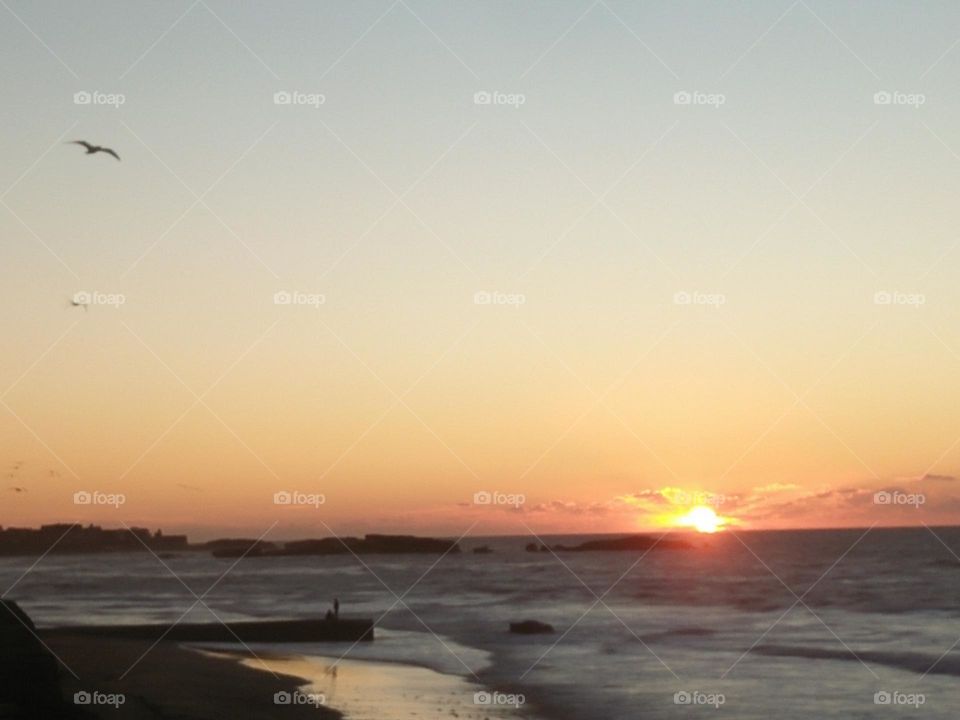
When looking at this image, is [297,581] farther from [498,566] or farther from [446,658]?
[446,658]

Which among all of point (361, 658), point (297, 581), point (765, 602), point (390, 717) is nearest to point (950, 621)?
point (765, 602)

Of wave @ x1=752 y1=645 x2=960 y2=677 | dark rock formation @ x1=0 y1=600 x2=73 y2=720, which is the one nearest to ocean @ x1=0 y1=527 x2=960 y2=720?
wave @ x1=752 y1=645 x2=960 y2=677

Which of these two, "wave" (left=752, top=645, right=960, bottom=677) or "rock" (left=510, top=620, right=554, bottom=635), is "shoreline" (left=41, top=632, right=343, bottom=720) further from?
"wave" (left=752, top=645, right=960, bottom=677)

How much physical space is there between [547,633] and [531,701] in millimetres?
20187

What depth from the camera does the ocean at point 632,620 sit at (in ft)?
102

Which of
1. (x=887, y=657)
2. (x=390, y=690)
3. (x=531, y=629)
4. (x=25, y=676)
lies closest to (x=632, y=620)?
(x=531, y=629)

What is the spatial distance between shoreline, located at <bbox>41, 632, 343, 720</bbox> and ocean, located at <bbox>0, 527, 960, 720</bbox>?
103 inches

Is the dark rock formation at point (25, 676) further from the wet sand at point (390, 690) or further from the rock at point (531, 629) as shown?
the rock at point (531, 629)

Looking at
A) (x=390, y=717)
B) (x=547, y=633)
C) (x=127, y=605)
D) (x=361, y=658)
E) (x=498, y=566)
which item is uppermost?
(x=498, y=566)

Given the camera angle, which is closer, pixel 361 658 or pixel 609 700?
pixel 609 700

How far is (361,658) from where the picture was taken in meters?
34.9

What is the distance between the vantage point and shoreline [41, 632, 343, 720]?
75.4 feet

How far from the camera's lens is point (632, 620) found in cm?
5862

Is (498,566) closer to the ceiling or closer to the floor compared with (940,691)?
closer to the ceiling
